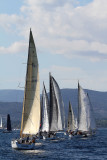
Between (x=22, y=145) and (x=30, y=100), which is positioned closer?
(x=22, y=145)

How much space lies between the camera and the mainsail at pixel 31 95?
8412cm

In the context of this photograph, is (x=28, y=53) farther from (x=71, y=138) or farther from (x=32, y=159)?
(x=71, y=138)

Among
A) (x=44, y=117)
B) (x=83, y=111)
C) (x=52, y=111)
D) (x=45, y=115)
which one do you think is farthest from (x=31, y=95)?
(x=83, y=111)

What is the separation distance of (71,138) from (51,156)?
5530 centimetres

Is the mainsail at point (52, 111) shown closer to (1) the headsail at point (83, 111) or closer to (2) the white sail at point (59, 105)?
(2) the white sail at point (59, 105)

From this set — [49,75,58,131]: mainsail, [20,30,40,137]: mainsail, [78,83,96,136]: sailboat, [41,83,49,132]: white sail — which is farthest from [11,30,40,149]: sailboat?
[78,83,96,136]: sailboat

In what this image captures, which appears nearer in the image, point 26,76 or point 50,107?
point 26,76

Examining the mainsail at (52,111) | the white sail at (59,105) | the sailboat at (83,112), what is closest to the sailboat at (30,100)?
the mainsail at (52,111)

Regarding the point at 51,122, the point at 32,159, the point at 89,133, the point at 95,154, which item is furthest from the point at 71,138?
the point at 32,159

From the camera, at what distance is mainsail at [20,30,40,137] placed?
3312 inches

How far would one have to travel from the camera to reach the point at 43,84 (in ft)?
413

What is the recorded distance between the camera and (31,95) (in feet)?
277

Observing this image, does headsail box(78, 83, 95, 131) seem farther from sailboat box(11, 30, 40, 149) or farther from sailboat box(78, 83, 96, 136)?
sailboat box(11, 30, 40, 149)

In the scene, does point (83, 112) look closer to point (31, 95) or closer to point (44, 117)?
point (44, 117)
